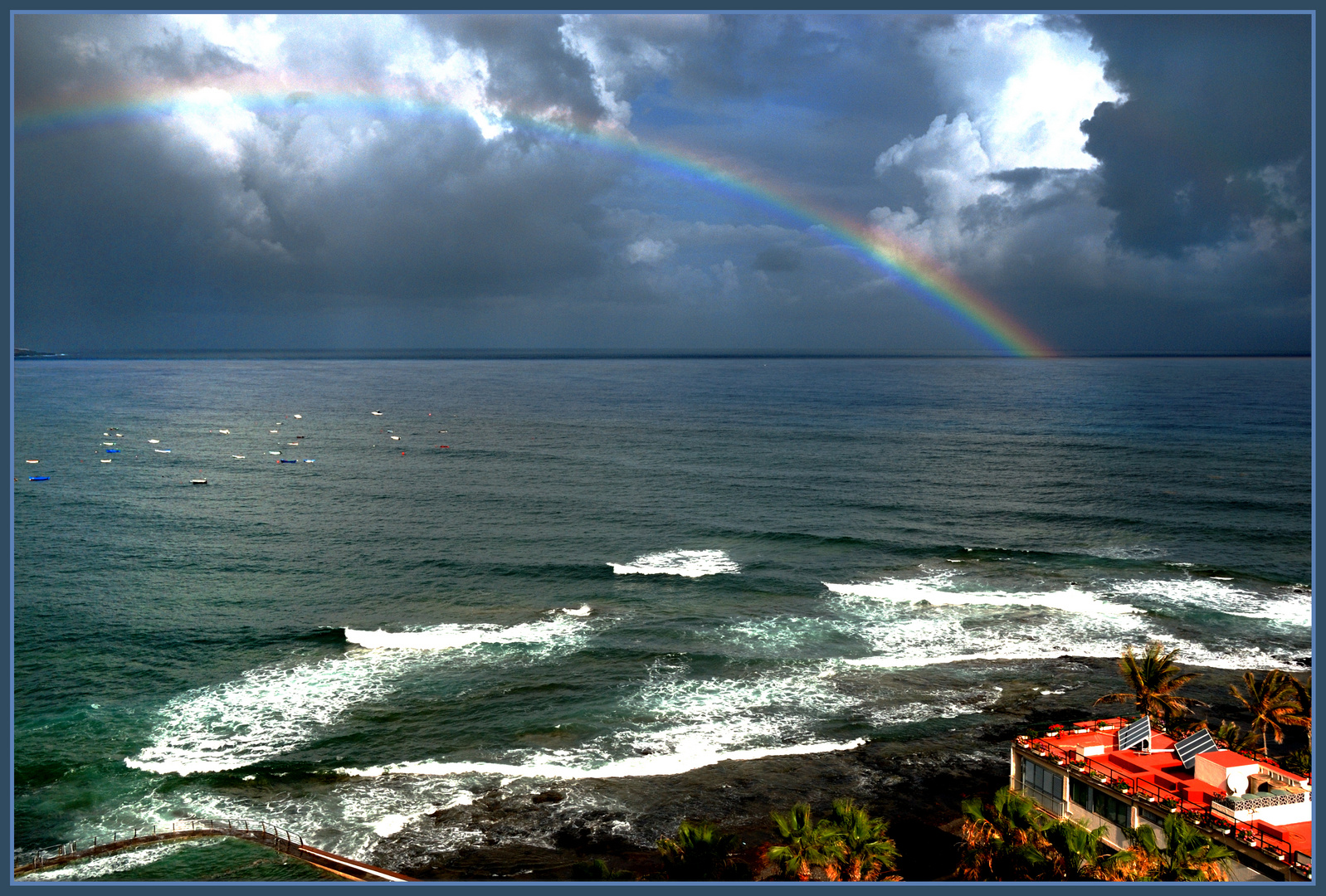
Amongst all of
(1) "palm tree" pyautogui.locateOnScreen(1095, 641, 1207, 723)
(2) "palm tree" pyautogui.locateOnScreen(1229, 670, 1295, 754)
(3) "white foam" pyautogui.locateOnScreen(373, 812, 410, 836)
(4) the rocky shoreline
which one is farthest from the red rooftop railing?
(3) "white foam" pyautogui.locateOnScreen(373, 812, 410, 836)

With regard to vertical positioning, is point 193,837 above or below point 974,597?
below

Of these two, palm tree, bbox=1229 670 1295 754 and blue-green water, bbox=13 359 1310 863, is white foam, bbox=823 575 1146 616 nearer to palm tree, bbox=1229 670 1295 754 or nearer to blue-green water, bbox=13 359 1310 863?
blue-green water, bbox=13 359 1310 863

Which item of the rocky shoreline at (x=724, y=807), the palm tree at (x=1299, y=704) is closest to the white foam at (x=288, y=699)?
the rocky shoreline at (x=724, y=807)

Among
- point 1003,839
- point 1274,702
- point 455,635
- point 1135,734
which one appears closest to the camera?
point 1003,839

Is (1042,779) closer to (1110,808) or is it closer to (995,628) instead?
(1110,808)

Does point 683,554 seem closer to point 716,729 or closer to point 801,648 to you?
point 801,648

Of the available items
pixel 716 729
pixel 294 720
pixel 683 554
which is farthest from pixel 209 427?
pixel 716 729

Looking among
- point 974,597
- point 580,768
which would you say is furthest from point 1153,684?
point 580,768
